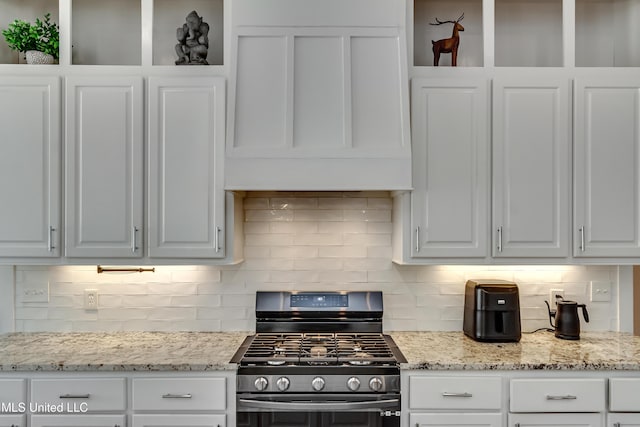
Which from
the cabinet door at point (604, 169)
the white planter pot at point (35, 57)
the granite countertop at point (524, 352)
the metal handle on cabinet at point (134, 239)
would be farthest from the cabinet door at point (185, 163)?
the cabinet door at point (604, 169)

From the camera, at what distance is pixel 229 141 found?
2451 mm

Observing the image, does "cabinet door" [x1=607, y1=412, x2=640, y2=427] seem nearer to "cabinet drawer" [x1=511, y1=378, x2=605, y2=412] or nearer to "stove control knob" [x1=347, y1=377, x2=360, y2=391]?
"cabinet drawer" [x1=511, y1=378, x2=605, y2=412]

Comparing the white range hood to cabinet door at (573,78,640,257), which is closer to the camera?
the white range hood

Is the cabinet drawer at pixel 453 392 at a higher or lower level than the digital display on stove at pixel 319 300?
lower

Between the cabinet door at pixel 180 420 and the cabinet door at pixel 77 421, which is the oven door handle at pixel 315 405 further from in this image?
the cabinet door at pixel 77 421

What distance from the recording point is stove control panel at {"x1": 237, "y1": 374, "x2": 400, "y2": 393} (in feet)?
7.41

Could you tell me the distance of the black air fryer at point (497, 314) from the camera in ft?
8.61

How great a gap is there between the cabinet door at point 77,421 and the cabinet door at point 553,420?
1.76 metres

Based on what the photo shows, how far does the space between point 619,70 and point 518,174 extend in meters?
0.75

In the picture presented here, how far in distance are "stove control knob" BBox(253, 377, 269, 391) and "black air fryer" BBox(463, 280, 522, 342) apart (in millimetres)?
1137

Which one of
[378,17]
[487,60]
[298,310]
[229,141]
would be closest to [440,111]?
[487,60]

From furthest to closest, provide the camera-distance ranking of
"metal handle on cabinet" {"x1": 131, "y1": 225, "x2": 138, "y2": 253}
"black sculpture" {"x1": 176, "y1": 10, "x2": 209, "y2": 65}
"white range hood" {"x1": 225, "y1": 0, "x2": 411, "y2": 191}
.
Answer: "black sculpture" {"x1": 176, "y1": 10, "x2": 209, "y2": 65}
"metal handle on cabinet" {"x1": 131, "y1": 225, "x2": 138, "y2": 253}
"white range hood" {"x1": 225, "y1": 0, "x2": 411, "y2": 191}

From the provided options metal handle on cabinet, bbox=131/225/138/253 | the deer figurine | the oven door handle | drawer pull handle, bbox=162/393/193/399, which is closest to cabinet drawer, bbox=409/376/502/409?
the oven door handle

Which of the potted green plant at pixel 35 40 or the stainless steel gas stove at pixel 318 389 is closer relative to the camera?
the stainless steel gas stove at pixel 318 389
